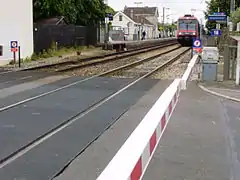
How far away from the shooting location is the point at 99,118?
31.1 feet

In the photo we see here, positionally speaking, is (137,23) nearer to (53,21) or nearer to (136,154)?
(53,21)

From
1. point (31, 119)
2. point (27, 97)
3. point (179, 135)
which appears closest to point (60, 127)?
point (31, 119)

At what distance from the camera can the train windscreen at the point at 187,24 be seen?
2007 inches

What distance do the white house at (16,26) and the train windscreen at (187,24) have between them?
25880mm

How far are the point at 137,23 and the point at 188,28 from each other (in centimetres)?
6172

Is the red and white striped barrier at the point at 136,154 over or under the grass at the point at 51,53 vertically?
under

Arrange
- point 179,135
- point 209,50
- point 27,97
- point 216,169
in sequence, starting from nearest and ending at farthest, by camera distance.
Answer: point 216,169 → point 179,135 → point 27,97 → point 209,50

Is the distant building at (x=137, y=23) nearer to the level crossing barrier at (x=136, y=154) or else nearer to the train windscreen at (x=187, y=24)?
the train windscreen at (x=187, y=24)

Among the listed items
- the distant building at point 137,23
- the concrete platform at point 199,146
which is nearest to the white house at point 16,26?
the concrete platform at point 199,146

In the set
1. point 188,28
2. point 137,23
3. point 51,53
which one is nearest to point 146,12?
point 137,23

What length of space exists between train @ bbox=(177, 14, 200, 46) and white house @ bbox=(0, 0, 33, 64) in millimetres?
25618

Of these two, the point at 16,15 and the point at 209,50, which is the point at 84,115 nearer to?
the point at 209,50

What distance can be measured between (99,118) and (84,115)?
0.44 m

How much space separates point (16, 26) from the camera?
2744 cm
